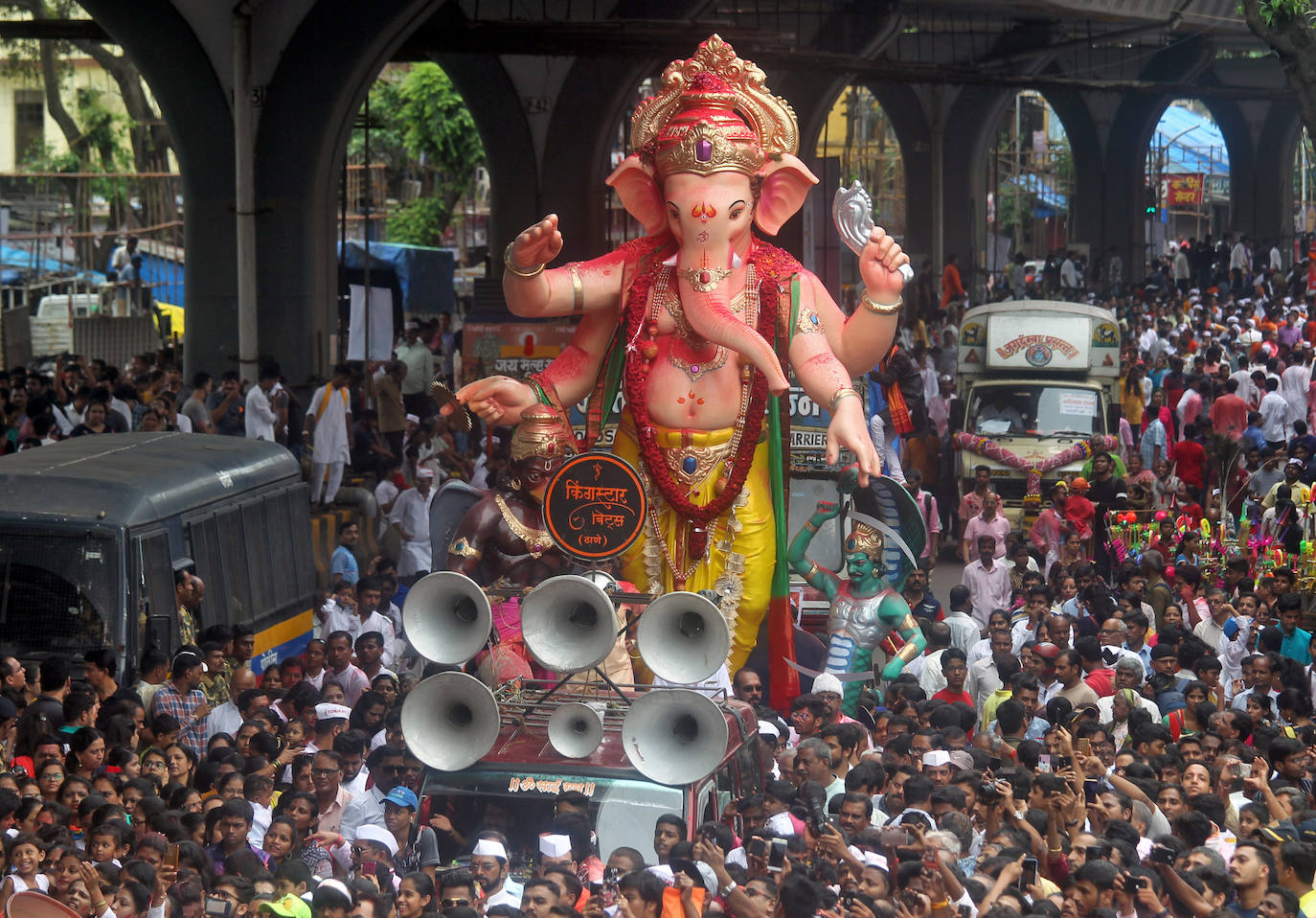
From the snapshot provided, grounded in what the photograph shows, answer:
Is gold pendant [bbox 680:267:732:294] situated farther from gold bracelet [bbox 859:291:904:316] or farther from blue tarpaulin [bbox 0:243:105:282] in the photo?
blue tarpaulin [bbox 0:243:105:282]

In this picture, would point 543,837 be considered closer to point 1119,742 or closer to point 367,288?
point 1119,742

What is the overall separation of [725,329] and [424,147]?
3182 centimetres

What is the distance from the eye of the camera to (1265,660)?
937cm

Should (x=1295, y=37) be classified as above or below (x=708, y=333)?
above

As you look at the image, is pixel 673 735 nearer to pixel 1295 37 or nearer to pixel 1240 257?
pixel 1295 37

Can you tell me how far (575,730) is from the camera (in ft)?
23.5

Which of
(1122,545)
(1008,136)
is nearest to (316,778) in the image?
(1122,545)

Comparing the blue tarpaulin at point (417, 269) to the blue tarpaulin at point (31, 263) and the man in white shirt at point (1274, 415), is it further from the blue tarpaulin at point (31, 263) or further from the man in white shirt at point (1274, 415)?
the man in white shirt at point (1274, 415)

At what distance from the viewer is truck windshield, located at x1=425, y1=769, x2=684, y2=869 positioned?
→ 703 cm

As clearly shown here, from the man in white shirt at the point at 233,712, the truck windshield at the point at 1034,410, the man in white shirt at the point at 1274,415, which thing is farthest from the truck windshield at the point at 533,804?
the man in white shirt at the point at 1274,415

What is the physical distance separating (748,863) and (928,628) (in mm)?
3896

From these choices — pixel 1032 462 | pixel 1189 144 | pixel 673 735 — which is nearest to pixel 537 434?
pixel 673 735

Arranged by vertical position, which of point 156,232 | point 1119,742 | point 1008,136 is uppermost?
point 1008,136

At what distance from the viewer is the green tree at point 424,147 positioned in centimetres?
3925
